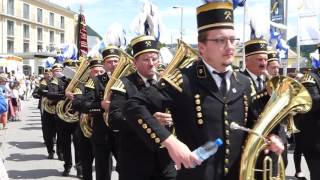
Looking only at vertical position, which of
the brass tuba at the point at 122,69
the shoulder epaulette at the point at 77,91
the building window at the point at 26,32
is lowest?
the shoulder epaulette at the point at 77,91

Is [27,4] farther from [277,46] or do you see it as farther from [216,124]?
[216,124]

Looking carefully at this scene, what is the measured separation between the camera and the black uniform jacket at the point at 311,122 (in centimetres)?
538

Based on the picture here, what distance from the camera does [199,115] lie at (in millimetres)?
2922

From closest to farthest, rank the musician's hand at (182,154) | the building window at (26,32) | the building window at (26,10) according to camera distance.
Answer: the musician's hand at (182,154), the building window at (26,10), the building window at (26,32)

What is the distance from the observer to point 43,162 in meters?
10.4

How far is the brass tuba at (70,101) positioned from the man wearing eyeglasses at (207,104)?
17.6ft

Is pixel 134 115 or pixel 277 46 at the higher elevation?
pixel 277 46

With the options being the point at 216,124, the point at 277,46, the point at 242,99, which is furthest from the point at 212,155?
the point at 277,46

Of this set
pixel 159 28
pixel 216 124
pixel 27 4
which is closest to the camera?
pixel 216 124

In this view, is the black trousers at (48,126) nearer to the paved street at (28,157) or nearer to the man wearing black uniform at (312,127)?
the paved street at (28,157)

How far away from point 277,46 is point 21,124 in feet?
35.8

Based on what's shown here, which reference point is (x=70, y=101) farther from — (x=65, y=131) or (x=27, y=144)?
(x=27, y=144)

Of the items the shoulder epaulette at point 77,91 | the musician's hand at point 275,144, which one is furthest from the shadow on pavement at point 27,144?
the musician's hand at point 275,144

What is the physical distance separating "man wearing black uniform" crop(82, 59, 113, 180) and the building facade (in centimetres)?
5367
